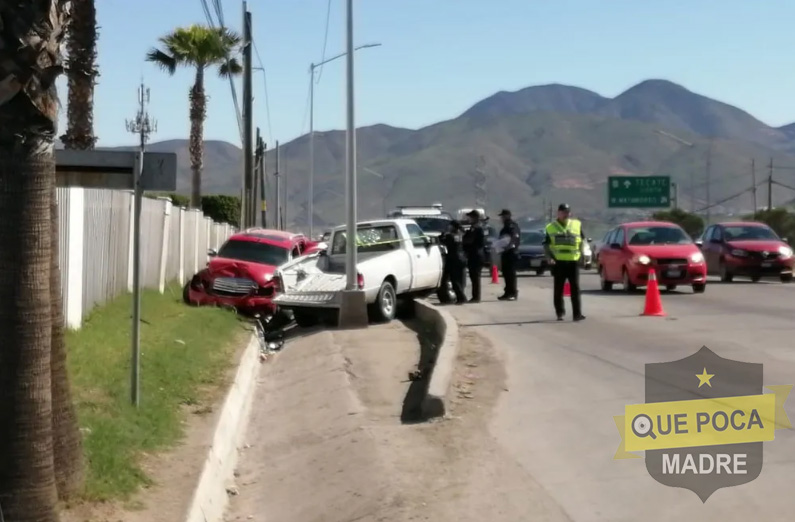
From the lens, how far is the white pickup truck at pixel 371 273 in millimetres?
18094

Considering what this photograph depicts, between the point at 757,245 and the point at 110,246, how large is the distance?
17452mm

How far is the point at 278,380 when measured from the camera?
14.1 metres

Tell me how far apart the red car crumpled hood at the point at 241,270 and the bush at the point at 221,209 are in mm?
28043

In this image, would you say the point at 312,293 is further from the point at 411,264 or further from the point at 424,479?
the point at 424,479

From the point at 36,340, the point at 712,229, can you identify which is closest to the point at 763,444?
the point at 36,340

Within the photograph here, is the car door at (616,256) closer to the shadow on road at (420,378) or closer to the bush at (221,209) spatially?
the shadow on road at (420,378)

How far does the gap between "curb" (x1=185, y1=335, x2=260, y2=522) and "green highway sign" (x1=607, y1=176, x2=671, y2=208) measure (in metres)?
44.5

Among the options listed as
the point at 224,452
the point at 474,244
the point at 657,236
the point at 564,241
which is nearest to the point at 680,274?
the point at 657,236

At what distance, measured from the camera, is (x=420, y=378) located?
12344 millimetres

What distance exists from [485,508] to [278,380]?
726 cm

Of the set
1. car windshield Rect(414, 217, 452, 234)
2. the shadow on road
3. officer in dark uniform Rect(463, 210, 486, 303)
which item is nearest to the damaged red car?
the shadow on road

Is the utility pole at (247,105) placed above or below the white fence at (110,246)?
above
